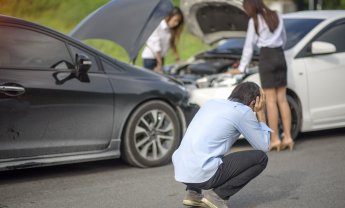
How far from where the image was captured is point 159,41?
10.6 metres

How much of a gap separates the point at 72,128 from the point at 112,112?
18.4 inches

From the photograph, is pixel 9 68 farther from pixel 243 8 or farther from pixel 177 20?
pixel 177 20

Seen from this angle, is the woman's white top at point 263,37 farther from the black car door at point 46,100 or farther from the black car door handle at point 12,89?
the black car door handle at point 12,89

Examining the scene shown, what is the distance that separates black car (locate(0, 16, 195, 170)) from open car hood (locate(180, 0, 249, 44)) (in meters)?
2.07

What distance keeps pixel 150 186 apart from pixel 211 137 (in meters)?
1.56

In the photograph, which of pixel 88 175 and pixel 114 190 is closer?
pixel 114 190

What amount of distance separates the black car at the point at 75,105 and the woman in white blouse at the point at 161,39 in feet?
9.59

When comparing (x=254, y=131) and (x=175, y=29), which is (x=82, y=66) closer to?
(x=254, y=131)

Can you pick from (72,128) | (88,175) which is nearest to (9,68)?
(72,128)

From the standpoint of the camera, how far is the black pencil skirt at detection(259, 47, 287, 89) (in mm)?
8328

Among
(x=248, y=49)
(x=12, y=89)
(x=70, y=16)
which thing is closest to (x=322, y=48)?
(x=248, y=49)

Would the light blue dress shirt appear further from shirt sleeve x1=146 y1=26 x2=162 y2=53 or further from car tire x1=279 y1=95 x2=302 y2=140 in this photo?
shirt sleeve x1=146 y1=26 x2=162 y2=53

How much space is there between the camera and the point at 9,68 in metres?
6.59

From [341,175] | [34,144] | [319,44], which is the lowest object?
[341,175]
